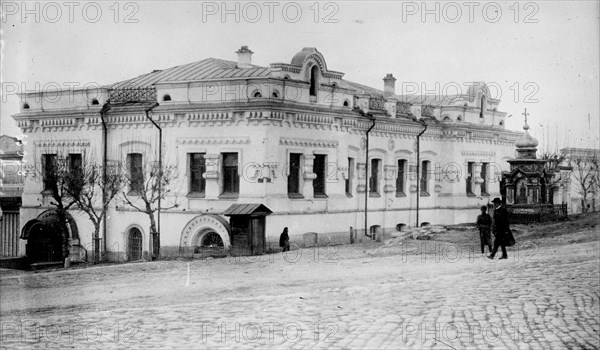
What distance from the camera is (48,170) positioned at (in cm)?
1530

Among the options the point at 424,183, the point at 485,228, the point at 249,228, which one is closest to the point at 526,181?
the point at 424,183

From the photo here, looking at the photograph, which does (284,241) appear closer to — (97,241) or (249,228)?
(249,228)

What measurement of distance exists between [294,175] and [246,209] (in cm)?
192

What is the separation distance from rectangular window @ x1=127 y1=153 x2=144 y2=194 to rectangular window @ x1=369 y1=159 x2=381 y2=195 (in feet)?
21.6

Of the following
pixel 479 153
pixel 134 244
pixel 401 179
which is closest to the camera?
pixel 134 244

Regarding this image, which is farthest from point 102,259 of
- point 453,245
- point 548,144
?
point 548,144

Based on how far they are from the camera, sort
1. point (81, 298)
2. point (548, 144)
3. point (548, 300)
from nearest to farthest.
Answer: point (548, 300) → point (81, 298) → point (548, 144)

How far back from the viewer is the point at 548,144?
21750mm

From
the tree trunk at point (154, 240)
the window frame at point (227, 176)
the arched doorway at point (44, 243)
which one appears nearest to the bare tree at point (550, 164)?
the window frame at point (227, 176)

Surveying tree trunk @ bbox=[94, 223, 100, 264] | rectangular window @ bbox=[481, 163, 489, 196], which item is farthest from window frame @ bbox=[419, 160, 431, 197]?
tree trunk @ bbox=[94, 223, 100, 264]

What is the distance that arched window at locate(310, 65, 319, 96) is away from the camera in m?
15.6

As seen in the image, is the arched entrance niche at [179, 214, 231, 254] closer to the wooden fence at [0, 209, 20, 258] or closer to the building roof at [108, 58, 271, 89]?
the building roof at [108, 58, 271, 89]

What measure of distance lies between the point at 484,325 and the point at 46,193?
31.9 ft

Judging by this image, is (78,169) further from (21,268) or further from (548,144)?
(548,144)
